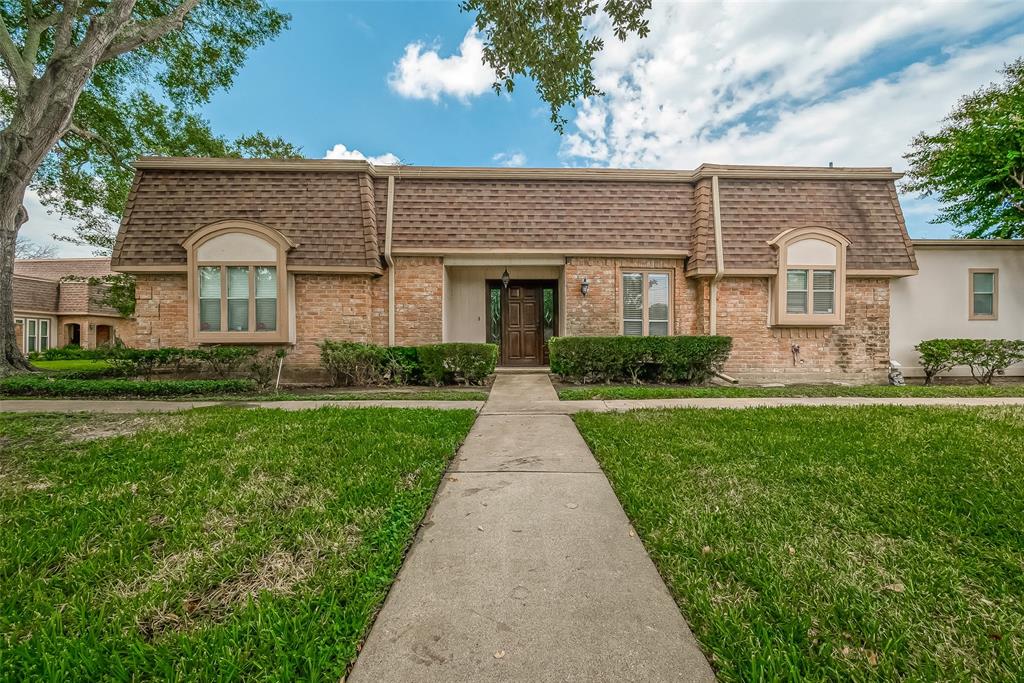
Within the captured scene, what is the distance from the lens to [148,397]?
683cm

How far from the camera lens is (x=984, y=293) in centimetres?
994

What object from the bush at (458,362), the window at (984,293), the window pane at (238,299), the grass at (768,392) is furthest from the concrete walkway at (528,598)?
the window at (984,293)

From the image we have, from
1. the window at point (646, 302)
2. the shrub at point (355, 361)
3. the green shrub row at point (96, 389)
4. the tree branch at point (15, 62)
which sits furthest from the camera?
the window at point (646, 302)

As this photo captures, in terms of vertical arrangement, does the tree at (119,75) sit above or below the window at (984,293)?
above

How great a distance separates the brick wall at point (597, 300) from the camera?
9648mm

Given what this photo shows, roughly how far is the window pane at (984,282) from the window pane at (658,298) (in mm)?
7554

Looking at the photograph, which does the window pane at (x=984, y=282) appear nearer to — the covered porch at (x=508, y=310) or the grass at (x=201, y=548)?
the covered porch at (x=508, y=310)

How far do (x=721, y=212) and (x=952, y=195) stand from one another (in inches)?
409

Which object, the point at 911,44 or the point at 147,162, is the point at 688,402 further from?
the point at 147,162

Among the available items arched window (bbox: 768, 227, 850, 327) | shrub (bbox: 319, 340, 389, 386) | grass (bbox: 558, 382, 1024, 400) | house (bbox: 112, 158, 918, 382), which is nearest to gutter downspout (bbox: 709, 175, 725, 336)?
house (bbox: 112, 158, 918, 382)

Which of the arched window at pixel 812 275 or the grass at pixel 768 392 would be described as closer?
the grass at pixel 768 392

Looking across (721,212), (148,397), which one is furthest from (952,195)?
(148,397)

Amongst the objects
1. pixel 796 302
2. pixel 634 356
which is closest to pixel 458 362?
pixel 634 356

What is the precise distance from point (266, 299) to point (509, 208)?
578 centimetres
